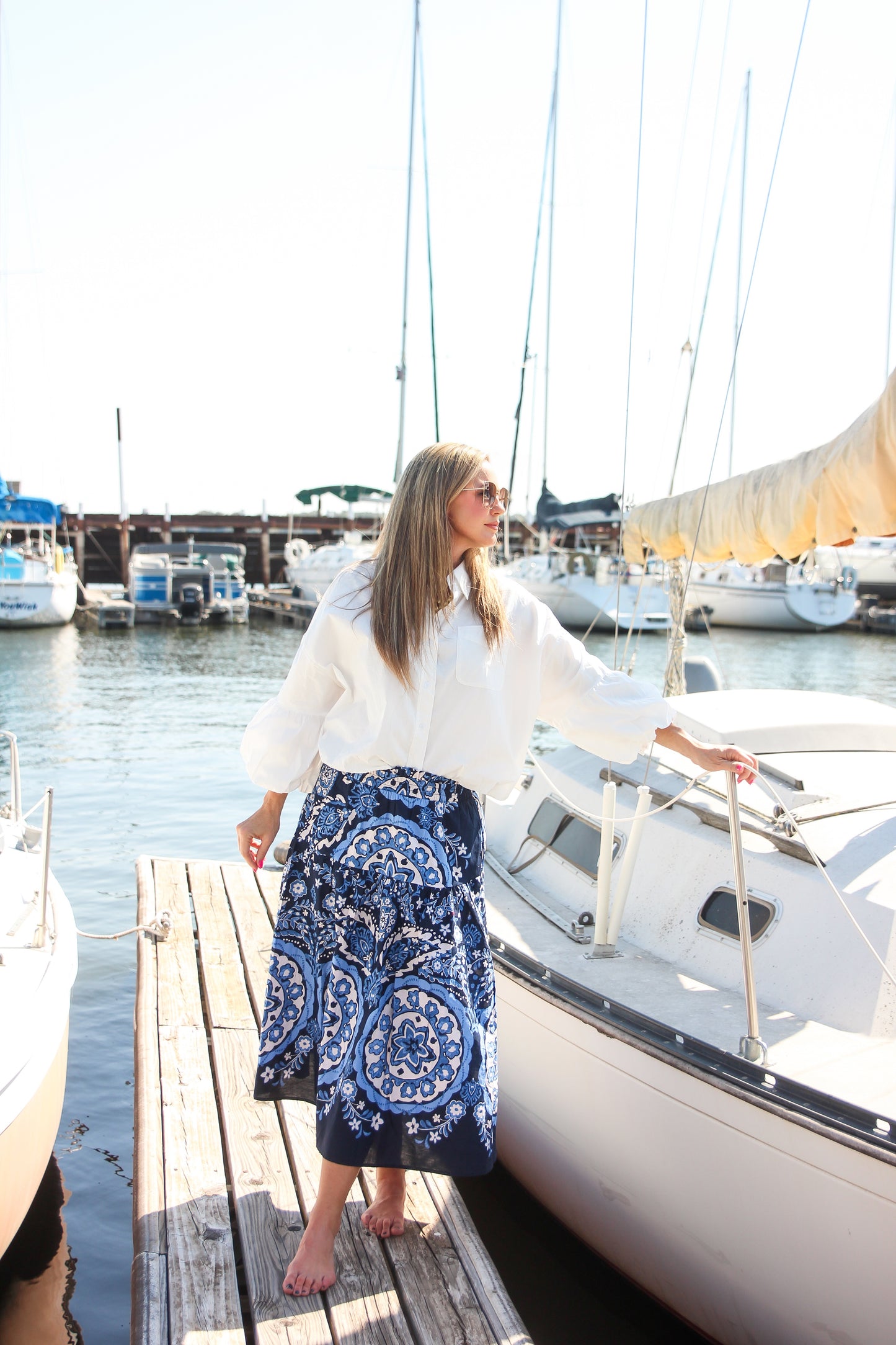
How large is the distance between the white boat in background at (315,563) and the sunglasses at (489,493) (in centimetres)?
3601

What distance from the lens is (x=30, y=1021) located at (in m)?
3.38

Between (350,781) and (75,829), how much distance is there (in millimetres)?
8726

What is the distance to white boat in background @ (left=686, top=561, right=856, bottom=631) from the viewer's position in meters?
40.8

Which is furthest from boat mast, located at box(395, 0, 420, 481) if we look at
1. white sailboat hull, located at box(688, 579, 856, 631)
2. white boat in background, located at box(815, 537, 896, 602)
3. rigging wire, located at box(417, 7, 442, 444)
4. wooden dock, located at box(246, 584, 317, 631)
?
white boat in background, located at box(815, 537, 896, 602)

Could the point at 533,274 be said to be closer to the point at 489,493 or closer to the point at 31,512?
the point at 489,493

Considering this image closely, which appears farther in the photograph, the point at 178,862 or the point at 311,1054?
the point at 178,862

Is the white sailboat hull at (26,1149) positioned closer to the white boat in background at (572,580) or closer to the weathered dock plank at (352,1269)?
the weathered dock plank at (352,1269)

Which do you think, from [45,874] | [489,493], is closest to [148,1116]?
[45,874]

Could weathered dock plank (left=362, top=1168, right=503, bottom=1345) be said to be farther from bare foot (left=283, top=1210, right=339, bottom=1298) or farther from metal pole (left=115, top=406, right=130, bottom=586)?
metal pole (left=115, top=406, right=130, bottom=586)

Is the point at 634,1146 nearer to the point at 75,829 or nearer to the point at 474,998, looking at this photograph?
the point at 474,998

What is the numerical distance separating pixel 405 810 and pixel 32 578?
33.1 metres

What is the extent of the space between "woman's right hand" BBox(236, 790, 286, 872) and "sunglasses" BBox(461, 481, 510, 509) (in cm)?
89

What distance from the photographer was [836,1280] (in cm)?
269

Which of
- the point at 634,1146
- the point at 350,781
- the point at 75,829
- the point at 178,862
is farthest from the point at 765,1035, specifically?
the point at 75,829
